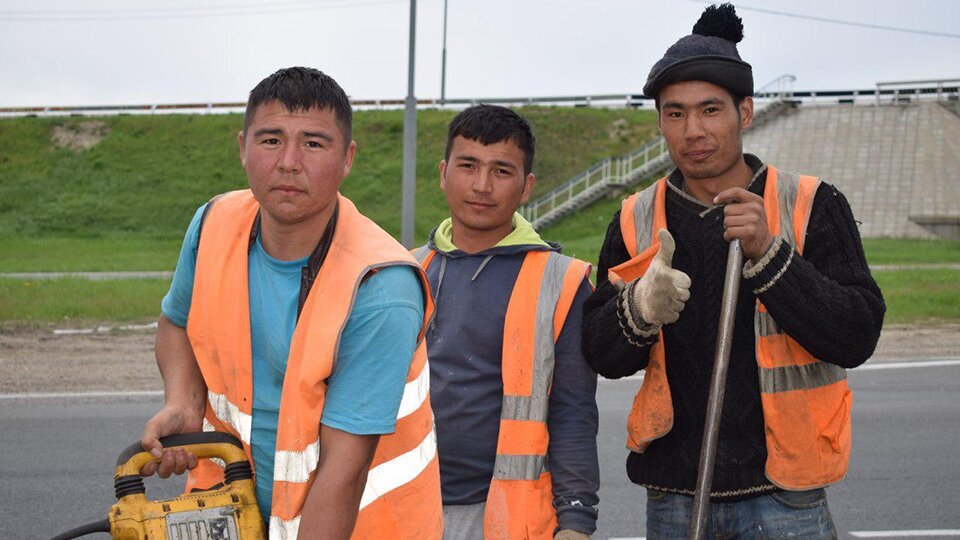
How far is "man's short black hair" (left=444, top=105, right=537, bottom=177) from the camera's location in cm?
365

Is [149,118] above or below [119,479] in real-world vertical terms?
above

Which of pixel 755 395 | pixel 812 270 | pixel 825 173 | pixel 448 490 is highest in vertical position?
pixel 825 173

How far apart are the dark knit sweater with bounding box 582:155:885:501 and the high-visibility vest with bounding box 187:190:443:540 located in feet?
2.44

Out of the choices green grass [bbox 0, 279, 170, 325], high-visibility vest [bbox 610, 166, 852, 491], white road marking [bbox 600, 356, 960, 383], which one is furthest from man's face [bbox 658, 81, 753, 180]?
green grass [bbox 0, 279, 170, 325]

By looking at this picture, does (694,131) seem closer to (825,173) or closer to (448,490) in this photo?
(448,490)

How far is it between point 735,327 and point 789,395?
235 mm

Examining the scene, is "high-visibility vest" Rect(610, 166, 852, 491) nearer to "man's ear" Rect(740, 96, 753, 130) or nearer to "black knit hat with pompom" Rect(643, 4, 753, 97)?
"man's ear" Rect(740, 96, 753, 130)

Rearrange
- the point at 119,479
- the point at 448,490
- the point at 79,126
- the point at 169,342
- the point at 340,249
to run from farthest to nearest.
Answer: the point at 79,126
the point at 448,490
the point at 169,342
the point at 340,249
the point at 119,479

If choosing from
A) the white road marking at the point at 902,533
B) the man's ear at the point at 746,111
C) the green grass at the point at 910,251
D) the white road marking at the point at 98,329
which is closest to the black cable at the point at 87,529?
the man's ear at the point at 746,111

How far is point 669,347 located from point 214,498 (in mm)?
1332

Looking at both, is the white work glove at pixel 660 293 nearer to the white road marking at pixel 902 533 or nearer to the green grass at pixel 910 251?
the white road marking at pixel 902 533

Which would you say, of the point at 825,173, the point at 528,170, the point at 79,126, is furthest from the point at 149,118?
the point at 528,170

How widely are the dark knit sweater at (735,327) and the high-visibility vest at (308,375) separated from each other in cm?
74

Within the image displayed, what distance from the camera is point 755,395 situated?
300cm
